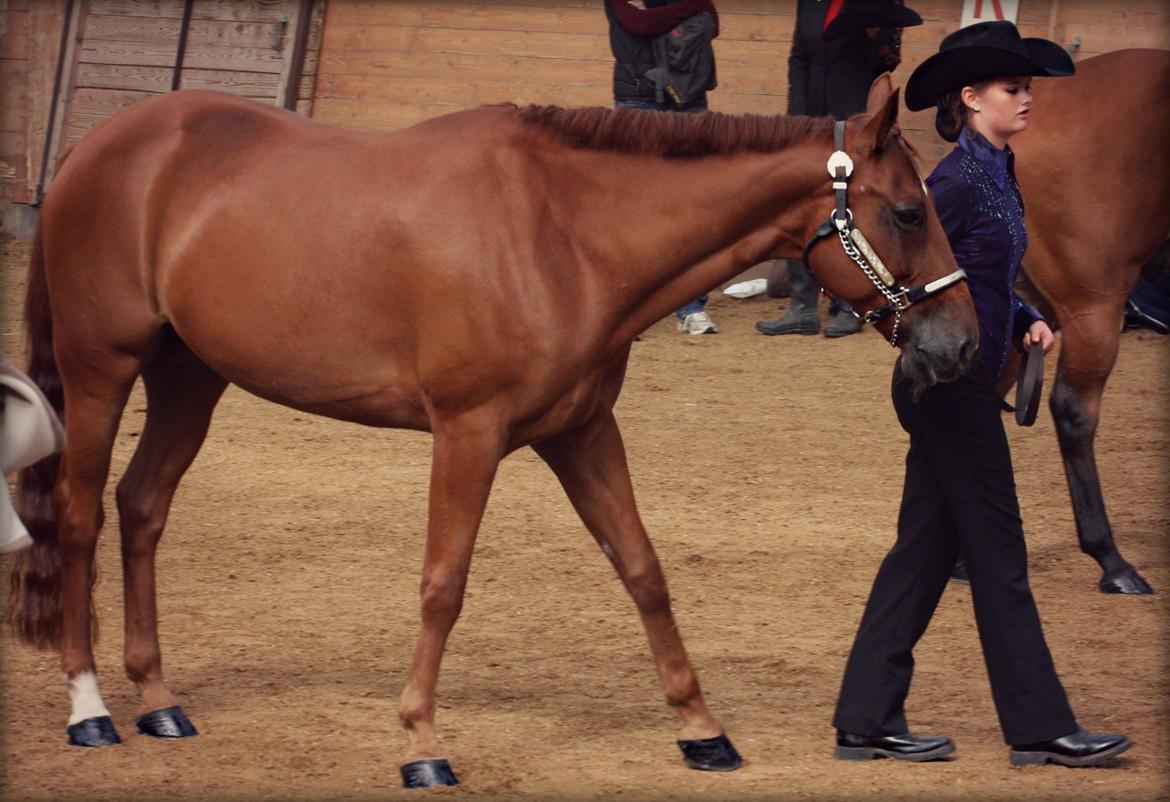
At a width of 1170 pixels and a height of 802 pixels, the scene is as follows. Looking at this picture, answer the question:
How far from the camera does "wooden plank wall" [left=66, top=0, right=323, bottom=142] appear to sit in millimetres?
12805

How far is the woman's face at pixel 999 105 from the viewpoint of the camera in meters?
4.43

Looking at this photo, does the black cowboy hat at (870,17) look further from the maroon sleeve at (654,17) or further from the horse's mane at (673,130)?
the horse's mane at (673,130)

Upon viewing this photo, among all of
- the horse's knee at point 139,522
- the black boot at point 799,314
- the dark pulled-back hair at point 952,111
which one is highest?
the dark pulled-back hair at point 952,111

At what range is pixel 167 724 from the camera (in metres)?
4.82

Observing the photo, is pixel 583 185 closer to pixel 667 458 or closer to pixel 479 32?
pixel 667 458

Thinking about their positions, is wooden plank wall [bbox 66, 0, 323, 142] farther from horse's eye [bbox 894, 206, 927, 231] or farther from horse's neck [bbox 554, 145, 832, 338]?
horse's eye [bbox 894, 206, 927, 231]

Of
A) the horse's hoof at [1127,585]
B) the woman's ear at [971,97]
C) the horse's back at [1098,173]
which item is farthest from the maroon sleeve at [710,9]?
the woman's ear at [971,97]

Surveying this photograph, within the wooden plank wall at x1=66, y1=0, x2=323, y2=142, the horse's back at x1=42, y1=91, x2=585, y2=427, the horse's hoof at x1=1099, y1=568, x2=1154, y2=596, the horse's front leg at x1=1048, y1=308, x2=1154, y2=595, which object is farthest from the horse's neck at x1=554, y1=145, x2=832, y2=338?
the wooden plank wall at x1=66, y1=0, x2=323, y2=142

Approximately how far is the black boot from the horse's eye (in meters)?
6.58

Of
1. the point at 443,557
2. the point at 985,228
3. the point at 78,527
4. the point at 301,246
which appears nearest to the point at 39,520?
the point at 78,527

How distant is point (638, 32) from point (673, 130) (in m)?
6.11

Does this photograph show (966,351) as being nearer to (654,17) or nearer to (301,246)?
(301,246)

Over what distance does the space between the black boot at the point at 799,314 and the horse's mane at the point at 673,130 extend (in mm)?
6413

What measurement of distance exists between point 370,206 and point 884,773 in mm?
2133
